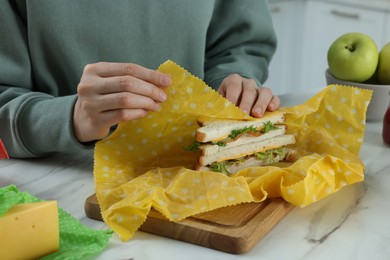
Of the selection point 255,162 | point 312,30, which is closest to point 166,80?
point 255,162

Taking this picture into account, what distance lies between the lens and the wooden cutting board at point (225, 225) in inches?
40.5

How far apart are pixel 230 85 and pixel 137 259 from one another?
55cm

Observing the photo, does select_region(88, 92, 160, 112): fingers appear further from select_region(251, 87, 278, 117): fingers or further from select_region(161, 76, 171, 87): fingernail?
select_region(251, 87, 278, 117): fingers

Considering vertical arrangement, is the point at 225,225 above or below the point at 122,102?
below

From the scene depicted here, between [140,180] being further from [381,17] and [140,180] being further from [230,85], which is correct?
[381,17]

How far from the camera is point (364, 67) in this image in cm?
155

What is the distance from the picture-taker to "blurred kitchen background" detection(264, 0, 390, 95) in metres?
3.10

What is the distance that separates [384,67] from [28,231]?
97cm

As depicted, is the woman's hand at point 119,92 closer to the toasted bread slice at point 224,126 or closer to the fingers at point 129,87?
the fingers at point 129,87

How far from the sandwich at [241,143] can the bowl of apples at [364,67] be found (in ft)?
0.93

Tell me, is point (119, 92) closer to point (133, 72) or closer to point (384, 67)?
point (133, 72)

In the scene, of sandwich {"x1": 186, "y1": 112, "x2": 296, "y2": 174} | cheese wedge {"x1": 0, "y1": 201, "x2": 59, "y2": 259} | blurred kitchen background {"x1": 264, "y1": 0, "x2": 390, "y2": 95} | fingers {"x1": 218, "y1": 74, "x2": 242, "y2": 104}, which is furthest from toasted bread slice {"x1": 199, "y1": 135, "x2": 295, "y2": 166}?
blurred kitchen background {"x1": 264, "y1": 0, "x2": 390, "y2": 95}

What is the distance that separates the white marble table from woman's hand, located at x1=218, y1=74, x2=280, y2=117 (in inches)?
9.2

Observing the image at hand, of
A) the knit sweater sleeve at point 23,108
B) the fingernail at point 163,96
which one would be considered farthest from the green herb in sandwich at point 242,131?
the knit sweater sleeve at point 23,108
